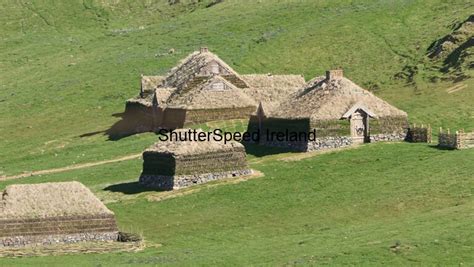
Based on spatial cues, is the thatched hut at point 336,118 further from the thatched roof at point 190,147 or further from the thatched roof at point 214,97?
the thatched roof at point 214,97

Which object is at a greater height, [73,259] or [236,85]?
[236,85]

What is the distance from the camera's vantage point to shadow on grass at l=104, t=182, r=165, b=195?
61.4 meters

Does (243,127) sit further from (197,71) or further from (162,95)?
(197,71)

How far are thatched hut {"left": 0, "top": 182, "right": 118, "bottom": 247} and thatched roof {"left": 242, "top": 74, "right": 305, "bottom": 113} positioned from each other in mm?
28718

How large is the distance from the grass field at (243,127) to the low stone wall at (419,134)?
5.77 feet

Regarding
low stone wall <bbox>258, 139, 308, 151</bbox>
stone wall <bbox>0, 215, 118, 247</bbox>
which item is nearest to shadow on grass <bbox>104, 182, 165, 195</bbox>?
stone wall <bbox>0, 215, 118, 247</bbox>

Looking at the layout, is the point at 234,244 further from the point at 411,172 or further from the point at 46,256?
the point at 411,172

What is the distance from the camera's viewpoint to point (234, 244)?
49438 mm

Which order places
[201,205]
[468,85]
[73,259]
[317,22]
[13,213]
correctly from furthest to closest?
[317,22]
[468,85]
[201,205]
[13,213]
[73,259]

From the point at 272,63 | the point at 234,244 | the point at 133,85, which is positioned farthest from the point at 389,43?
the point at 234,244

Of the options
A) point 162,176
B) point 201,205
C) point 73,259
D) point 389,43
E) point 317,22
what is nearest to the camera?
point 73,259

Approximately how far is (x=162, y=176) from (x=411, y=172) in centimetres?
1256

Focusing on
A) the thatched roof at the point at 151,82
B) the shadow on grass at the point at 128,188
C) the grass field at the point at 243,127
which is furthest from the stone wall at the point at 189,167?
the thatched roof at the point at 151,82

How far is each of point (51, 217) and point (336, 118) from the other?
2094cm
